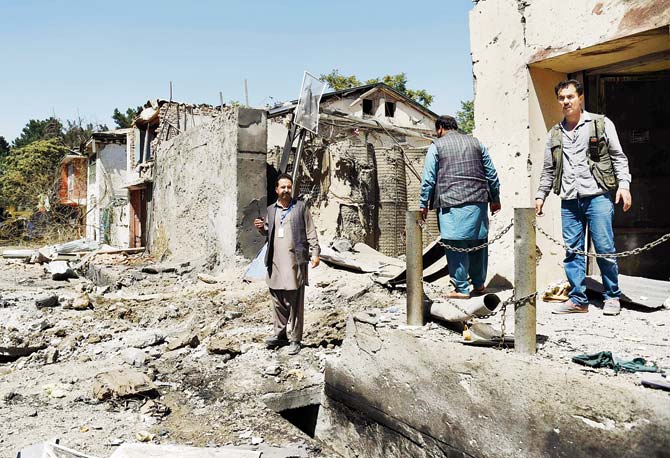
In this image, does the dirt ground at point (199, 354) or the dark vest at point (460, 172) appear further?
the dark vest at point (460, 172)

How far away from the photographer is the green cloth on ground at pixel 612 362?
8.55ft

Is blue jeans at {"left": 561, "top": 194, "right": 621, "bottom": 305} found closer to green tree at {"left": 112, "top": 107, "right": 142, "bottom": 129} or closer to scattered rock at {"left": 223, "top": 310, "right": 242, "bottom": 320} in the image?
scattered rock at {"left": 223, "top": 310, "right": 242, "bottom": 320}

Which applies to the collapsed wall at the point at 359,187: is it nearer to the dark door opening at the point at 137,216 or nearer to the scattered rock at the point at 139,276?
the scattered rock at the point at 139,276

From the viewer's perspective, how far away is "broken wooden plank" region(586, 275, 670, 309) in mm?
4129

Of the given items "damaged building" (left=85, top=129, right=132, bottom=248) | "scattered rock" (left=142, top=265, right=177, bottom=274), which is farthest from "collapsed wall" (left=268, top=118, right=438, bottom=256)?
"damaged building" (left=85, top=129, right=132, bottom=248)

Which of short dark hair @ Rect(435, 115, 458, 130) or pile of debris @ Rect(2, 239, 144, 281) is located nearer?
short dark hair @ Rect(435, 115, 458, 130)

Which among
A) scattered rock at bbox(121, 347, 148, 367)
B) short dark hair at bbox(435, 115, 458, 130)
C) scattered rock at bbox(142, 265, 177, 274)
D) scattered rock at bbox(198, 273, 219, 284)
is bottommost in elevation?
scattered rock at bbox(121, 347, 148, 367)

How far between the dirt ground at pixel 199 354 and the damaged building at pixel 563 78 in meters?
1.39

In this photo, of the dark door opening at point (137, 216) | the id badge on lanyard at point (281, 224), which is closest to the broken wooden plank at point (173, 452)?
the id badge on lanyard at point (281, 224)

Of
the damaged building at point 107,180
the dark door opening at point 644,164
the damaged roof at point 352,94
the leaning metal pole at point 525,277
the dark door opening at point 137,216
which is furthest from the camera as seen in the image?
the damaged building at point 107,180

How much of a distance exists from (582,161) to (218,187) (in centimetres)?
677

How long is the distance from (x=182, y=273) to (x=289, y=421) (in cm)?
632

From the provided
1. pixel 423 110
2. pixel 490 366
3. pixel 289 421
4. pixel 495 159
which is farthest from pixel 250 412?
pixel 423 110

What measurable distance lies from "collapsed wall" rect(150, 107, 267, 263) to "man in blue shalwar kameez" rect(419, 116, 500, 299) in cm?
449
